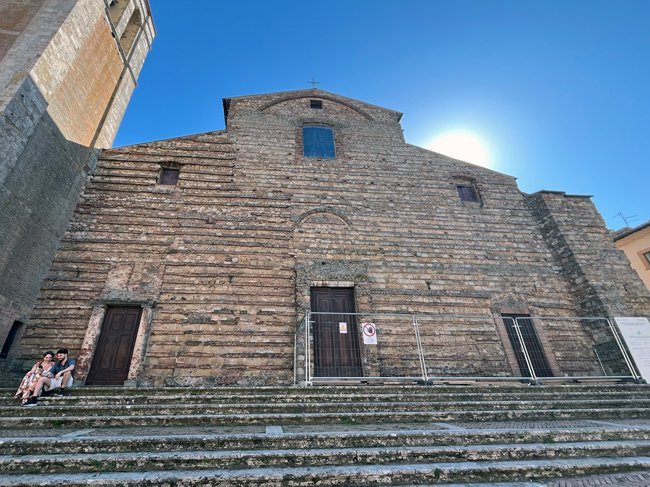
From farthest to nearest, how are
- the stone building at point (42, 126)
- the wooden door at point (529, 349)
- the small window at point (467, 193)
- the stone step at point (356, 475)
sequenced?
1. the small window at point (467, 193)
2. the wooden door at point (529, 349)
3. the stone building at point (42, 126)
4. the stone step at point (356, 475)

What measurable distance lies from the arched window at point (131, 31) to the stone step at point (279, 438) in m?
13.9

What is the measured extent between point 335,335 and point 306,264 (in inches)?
80.2

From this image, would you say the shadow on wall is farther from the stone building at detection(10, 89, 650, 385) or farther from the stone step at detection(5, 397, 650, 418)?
the stone step at detection(5, 397, 650, 418)

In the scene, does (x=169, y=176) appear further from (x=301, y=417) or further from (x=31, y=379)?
(x=301, y=417)

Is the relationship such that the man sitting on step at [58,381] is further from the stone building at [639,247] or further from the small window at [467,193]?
the stone building at [639,247]

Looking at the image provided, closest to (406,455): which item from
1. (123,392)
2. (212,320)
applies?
(123,392)

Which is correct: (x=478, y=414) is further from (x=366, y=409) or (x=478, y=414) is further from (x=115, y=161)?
(x=115, y=161)

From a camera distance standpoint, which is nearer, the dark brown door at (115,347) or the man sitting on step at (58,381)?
the man sitting on step at (58,381)

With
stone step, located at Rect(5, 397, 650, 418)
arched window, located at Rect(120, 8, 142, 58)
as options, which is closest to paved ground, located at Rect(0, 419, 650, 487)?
stone step, located at Rect(5, 397, 650, 418)

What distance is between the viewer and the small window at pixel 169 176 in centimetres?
999

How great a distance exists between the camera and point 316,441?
3.36 m

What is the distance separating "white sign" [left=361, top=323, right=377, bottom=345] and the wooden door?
12.0 feet

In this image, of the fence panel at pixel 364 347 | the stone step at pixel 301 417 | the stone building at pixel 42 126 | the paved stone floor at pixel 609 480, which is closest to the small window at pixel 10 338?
the stone building at pixel 42 126

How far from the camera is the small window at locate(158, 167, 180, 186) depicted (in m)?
9.99
